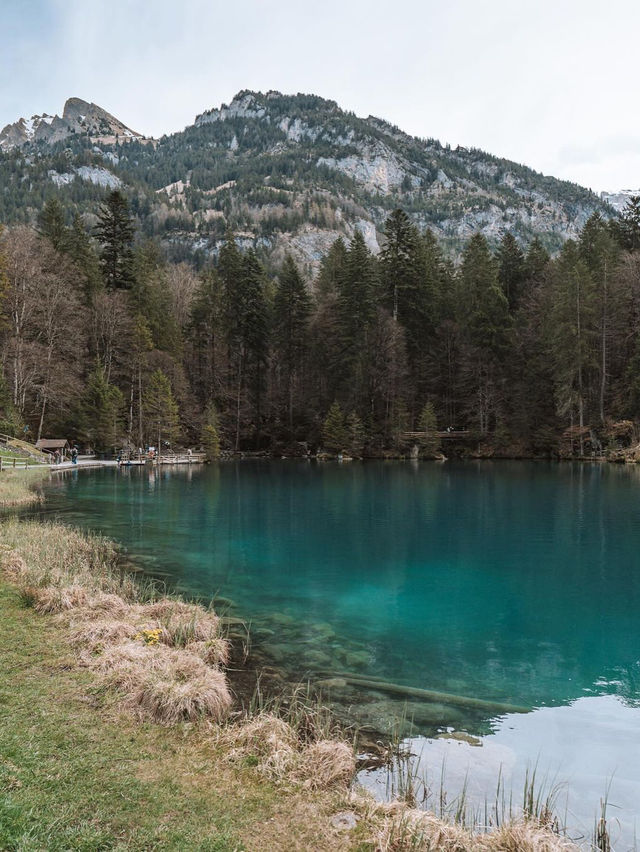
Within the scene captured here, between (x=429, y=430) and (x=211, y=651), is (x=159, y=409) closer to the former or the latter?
(x=429, y=430)

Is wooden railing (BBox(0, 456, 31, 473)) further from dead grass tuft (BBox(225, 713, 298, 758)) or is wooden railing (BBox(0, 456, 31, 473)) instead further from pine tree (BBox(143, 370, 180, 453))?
dead grass tuft (BBox(225, 713, 298, 758))

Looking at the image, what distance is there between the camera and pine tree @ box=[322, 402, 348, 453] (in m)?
58.3

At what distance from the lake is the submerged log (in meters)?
0.06

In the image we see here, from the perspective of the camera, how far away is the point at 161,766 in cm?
482

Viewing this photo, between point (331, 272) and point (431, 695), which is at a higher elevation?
Result: point (331, 272)

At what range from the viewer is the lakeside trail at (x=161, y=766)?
3.88 metres

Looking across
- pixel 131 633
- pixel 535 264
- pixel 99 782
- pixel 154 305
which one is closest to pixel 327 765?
pixel 99 782

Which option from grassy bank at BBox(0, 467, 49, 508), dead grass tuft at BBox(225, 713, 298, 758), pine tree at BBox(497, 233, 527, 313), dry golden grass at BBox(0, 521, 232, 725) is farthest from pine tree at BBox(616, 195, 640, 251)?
dead grass tuft at BBox(225, 713, 298, 758)

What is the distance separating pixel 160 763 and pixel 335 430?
176 ft

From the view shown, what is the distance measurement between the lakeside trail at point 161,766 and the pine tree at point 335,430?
50.1m

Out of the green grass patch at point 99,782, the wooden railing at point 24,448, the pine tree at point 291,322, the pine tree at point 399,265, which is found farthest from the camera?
the pine tree at point 291,322

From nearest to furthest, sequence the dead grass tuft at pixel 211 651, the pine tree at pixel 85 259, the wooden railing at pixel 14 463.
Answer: the dead grass tuft at pixel 211 651
the wooden railing at pixel 14 463
the pine tree at pixel 85 259

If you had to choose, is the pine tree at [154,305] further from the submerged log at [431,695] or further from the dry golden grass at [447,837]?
the dry golden grass at [447,837]

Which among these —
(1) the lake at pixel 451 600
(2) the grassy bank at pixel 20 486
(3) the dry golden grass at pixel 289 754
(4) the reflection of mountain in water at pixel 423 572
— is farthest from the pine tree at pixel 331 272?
(3) the dry golden grass at pixel 289 754
